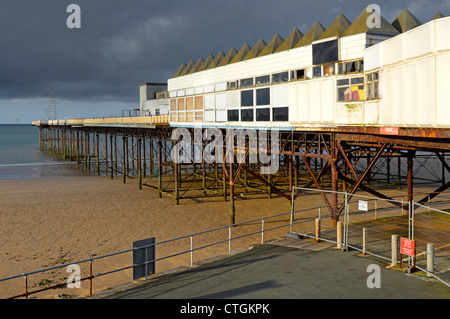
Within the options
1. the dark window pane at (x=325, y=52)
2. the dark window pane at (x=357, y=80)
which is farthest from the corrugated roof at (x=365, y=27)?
the dark window pane at (x=357, y=80)

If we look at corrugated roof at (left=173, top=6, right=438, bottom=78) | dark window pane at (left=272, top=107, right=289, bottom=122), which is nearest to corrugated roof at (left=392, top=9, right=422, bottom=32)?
corrugated roof at (left=173, top=6, right=438, bottom=78)

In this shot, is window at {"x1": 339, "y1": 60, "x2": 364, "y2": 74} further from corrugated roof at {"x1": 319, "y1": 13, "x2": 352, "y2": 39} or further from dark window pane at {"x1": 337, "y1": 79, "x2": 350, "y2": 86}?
corrugated roof at {"x1": 319, "y1": 13, "x2": 352, "y2": 39}

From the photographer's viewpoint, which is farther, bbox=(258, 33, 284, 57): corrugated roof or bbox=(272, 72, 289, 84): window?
bbox=(258, 33, 284, 57): corrugated roof

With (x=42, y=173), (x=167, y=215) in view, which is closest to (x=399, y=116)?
(x=167, y=215)

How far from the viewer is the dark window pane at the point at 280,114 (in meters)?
19.5

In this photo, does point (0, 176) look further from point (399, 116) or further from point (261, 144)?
point (399, 116)

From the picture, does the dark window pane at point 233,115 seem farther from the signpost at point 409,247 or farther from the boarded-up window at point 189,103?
the signpost at point 409,247

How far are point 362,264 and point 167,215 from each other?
14.6m

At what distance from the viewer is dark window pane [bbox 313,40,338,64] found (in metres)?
16.8

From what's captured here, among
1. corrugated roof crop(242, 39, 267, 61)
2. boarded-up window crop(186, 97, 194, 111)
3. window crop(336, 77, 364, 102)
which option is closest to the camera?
window crop(336, 77, 364, 102)

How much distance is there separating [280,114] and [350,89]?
14.9 feet

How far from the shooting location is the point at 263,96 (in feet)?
68.9

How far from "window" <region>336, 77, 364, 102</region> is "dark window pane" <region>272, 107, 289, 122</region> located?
342cm
